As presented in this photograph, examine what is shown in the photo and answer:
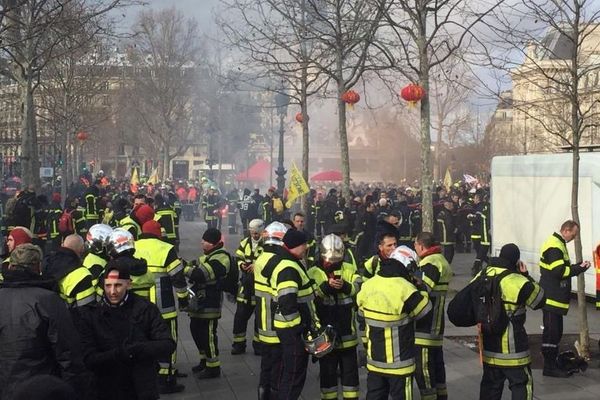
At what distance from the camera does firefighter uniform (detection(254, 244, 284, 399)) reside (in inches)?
295

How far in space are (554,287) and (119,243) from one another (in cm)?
479

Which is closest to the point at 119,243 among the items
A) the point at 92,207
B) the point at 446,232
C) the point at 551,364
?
the point at 551,364

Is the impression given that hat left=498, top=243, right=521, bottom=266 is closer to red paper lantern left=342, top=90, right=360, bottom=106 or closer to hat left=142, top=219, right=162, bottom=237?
hat left=142, top=219, right=162, bottom=237

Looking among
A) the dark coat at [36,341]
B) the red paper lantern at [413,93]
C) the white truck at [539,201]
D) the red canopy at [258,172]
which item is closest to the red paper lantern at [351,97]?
the white truck at [539,201]

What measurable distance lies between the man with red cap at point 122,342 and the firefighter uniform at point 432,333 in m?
3.09

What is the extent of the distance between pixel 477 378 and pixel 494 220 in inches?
335

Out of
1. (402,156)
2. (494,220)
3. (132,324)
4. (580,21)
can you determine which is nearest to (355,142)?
(402,156)

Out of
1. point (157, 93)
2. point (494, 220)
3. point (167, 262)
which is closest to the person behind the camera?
point (167, 262)

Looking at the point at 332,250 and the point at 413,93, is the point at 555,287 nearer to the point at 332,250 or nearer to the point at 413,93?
the point at 332,250

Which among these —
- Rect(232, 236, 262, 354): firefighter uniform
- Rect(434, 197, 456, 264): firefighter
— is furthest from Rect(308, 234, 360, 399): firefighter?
Rect(434, 197, 456, 264): firefighter

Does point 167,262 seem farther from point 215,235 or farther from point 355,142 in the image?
point 355,142

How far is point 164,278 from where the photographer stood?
8516mm

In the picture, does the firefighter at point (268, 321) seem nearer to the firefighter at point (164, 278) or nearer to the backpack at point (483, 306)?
the firefighter at point (164, 278)

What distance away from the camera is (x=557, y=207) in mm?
15062
